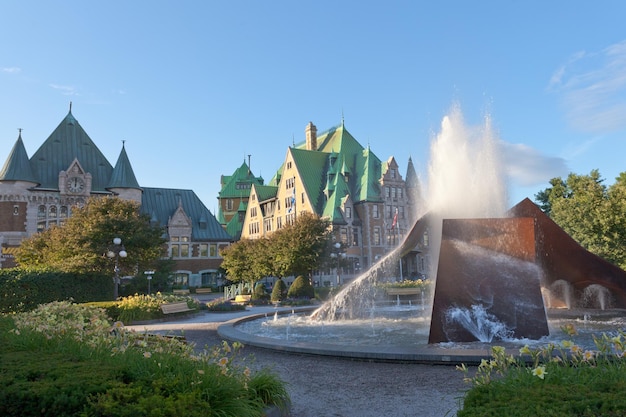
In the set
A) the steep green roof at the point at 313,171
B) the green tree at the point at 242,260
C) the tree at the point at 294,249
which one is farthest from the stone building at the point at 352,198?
the tree at the point at 294,249

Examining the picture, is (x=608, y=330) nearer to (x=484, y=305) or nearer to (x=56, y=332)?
(x=484, y=305)

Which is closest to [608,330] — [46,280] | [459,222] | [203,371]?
[459,222]

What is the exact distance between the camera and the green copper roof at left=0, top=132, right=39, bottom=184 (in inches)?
2188

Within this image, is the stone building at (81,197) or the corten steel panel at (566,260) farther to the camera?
the stone building at (81,197)

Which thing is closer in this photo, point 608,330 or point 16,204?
point 608,330

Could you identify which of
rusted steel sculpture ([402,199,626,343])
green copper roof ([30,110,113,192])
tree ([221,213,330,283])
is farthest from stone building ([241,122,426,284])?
rusted steel sculpture ([402,199,626,343])

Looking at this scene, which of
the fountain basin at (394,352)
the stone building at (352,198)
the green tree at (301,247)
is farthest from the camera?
the stone building at (352,198)

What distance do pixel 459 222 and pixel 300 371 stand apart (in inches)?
244

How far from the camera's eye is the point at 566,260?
1551cm

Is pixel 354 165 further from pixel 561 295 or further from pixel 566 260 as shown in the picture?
pixel 566 260

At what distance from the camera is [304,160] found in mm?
74688

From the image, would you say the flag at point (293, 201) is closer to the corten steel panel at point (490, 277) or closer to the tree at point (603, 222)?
the tree at point (603, 222)

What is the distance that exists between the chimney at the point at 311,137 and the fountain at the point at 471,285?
64159 mm

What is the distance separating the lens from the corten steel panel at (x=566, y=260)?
15.2m
